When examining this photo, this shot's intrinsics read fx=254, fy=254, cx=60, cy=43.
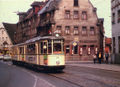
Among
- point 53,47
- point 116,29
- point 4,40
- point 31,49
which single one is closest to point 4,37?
point 4,40

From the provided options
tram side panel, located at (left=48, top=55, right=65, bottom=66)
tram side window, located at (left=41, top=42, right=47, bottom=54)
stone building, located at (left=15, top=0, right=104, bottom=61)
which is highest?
stone building, located at (left=15, top=0, right=104, bottom=61)

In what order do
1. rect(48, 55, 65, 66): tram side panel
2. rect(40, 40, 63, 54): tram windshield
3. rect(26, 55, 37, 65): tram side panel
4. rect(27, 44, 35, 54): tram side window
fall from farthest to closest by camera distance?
rect(27, 44, 35, 54): tram side window < rect(26, 55, 37, 65): tram side panel < rect(40, 40, 63, 54): tram windshield < rect(48, 55, 65, 66): tram side panel

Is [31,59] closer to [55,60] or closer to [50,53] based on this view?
[50,53]

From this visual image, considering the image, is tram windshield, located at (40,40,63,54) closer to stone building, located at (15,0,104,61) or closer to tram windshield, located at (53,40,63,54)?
tram windshield, located at (53,40,63,54)

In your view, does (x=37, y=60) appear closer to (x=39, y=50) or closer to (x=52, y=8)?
(x=39, y=50)

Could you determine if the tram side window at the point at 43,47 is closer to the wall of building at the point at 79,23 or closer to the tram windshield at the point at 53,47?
Answer: the tram windshield at the point at 53,47

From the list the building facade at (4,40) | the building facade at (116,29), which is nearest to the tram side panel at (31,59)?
the building facade at (116,29)

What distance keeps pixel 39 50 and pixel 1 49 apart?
77883 millimetres

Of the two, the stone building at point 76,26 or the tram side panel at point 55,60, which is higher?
the stone building at point 76,26

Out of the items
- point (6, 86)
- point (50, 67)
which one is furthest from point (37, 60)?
point (6, 86)

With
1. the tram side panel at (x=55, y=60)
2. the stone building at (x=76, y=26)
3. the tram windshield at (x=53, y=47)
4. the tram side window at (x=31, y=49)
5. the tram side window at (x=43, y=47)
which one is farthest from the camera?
the stone building at (x=76, y=26)

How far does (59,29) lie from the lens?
49.5 meters

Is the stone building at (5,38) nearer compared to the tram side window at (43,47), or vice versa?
the tram side window at (43,47)

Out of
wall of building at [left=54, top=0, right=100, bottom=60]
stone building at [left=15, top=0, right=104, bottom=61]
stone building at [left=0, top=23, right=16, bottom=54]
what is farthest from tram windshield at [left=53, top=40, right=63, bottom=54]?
stone building at [left=0, top=23, right=16, bottom=54]
